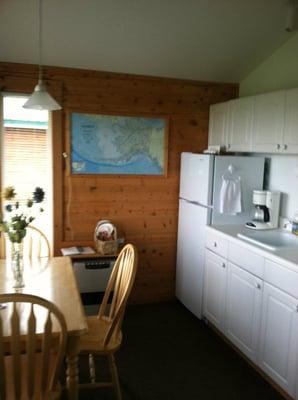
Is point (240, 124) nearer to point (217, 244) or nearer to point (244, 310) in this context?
point (217, 244)

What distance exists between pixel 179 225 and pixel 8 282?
1943 mm

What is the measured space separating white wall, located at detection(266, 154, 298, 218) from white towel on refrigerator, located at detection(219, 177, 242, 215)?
33cm

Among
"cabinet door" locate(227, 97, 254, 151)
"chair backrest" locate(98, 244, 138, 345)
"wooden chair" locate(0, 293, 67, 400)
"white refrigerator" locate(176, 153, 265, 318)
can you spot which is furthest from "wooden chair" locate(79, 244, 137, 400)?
"cabinet door" locate(227, 97, 254, 151)

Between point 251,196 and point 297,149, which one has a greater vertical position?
point 297,149

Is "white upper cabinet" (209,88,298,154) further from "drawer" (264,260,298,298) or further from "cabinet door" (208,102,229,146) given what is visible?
"drawer" (264,260,298,298)

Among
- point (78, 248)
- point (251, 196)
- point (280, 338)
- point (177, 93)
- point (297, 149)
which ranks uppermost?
point (177, 93)

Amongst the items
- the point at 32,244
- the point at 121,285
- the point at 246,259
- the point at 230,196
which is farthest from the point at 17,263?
the point at 230,196

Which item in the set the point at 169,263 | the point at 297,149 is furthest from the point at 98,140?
the point at 297,149

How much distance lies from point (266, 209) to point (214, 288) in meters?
0.80

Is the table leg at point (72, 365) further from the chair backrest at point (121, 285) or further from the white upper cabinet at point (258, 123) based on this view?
the white upper cabinet at point (258, 123)

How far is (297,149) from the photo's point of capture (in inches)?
105

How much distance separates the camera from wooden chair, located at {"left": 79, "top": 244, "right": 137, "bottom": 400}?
6.91 ft

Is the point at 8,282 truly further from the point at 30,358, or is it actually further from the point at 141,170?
the point at 141,170

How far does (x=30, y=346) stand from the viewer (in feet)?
5.27
